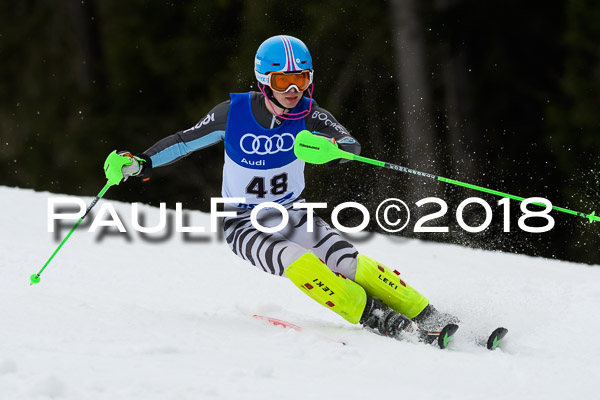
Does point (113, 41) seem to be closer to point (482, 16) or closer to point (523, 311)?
point (482, 16)

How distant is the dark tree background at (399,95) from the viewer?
1333 centimetres

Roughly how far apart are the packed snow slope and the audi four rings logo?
899 millimetres

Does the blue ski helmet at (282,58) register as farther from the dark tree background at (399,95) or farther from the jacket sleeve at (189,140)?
the dark tree background at (399,95)

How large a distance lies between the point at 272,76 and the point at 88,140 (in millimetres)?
14696

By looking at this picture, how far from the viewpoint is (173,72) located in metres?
17.7

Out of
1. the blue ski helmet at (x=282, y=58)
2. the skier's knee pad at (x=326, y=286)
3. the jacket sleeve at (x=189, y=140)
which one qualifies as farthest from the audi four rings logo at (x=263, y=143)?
the skier's knee pad at (x=326, y=286)

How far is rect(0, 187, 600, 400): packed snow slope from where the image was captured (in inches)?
117

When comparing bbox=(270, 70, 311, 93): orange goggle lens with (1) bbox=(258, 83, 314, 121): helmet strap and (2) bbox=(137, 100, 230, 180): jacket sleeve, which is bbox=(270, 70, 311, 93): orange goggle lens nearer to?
(1) bbox=(258, 83, 314, 121): helmet strap

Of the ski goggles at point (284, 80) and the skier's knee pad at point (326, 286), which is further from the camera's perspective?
the ski goggles at point (284, 80)

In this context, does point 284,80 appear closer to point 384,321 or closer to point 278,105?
point 278,105

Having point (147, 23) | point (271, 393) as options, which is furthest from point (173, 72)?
point (271, 393)
